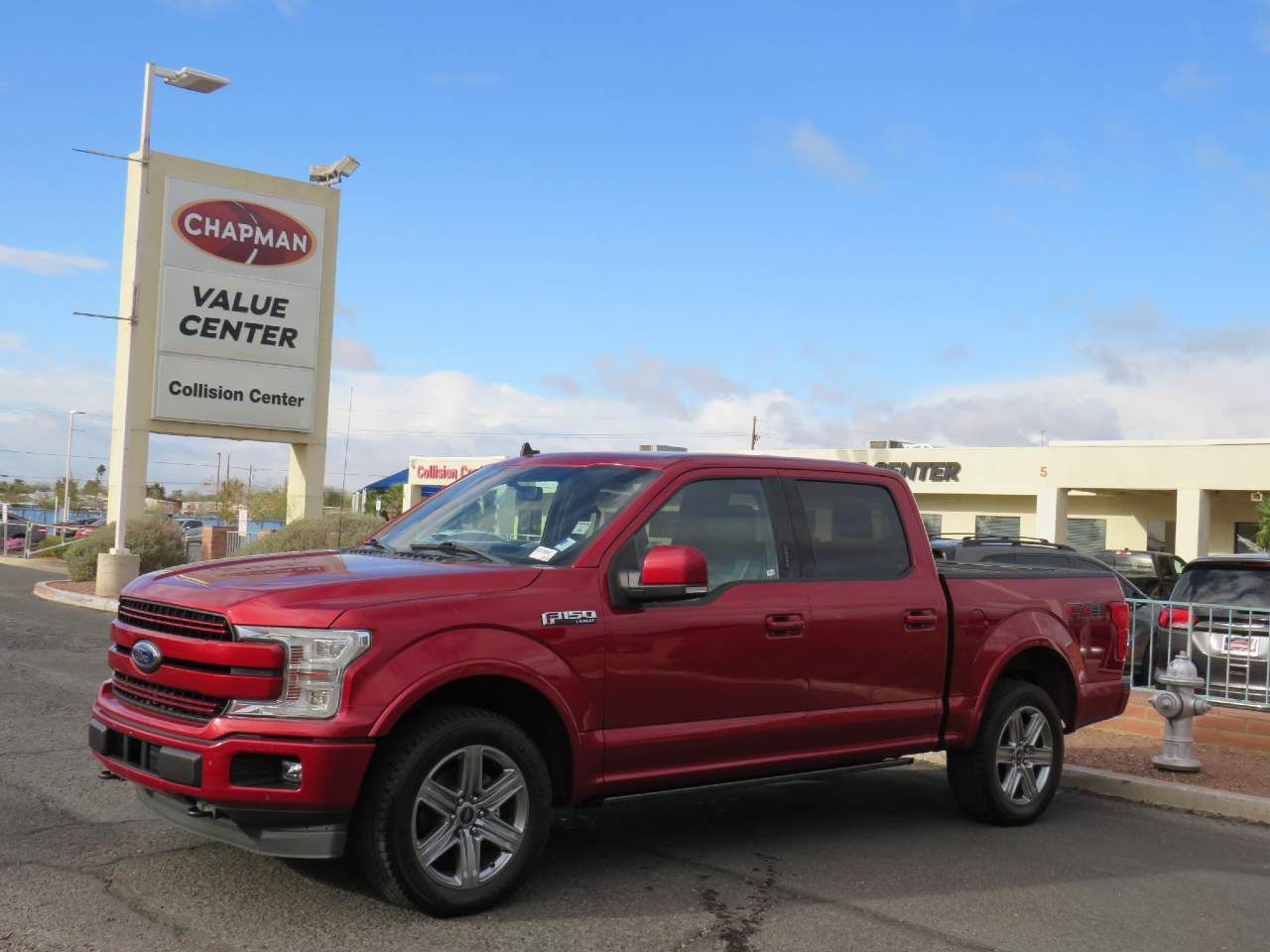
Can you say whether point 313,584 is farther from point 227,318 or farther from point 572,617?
point 227,318

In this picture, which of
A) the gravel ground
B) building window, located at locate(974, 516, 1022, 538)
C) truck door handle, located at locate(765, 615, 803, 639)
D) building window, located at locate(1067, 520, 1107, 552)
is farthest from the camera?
building window, located at locate(974, 516, 1022, 538)

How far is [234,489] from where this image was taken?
275 feet

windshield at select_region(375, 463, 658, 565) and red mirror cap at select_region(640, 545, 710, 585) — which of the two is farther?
→ windshield at select_region(375, 463, 658, 565)

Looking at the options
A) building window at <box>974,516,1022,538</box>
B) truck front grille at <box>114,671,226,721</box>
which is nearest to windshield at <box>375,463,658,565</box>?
truck front grille at <box>114,671,226,721</box>

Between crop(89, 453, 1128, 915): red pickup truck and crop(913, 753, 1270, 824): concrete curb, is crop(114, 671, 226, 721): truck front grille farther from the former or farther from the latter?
crop(913, 753, 1270, 824): concrete curb

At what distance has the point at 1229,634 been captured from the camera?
1041 centimetres

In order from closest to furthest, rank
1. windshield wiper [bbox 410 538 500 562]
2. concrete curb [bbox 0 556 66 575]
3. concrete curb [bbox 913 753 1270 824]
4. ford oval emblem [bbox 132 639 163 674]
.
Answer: ford oval emblem [bbox 132 639 163 674] < windshield wiper [bbox 410 538 500 562] < concrete curb [bbox 913 753 1270 824] < concrete curb [bbox 0 556 66 575]

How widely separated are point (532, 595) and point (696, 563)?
734 mm

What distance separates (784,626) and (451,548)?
1662 mm

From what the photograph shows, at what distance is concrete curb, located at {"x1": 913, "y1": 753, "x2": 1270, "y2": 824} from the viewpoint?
8.26 m

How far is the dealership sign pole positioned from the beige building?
1765cm

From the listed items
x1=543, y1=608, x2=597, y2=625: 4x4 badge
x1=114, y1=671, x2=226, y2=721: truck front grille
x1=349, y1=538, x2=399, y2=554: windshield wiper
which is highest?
x1=349, y1=538, x2=399, y2=554: windshield wiper

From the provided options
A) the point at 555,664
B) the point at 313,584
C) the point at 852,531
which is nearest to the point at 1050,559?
the point at 852,531

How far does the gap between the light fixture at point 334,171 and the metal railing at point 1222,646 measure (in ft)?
76.3
